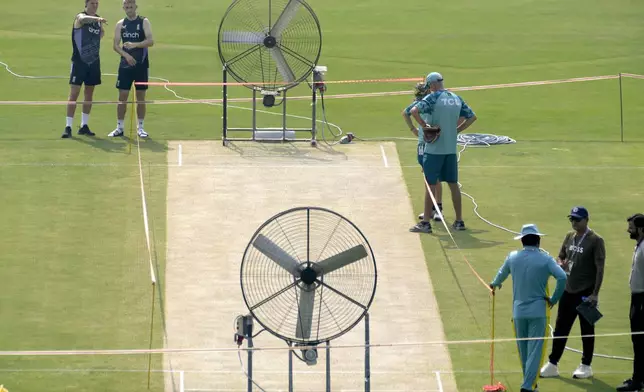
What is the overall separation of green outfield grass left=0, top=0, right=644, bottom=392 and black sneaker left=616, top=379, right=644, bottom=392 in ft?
Result: 0.39

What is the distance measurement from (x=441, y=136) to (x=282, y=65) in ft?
13.4

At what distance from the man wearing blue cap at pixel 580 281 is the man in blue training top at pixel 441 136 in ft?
13.1

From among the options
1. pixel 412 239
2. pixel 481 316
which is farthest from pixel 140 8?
pixel 481 316

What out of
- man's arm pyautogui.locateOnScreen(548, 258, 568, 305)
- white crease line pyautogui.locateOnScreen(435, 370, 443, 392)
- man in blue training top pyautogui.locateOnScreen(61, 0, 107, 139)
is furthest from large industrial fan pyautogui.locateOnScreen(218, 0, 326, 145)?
man's arm pyautogui.locateOnScreen(548, 258, 568, 305)

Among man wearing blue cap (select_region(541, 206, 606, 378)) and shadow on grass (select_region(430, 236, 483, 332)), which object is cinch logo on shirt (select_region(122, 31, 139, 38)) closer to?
shadow on grass (select_region(430, 236, 483, 332))

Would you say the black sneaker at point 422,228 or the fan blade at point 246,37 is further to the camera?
the fan blade at point 246,37

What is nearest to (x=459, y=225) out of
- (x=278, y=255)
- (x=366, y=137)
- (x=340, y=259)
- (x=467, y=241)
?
(x=467, y=241)

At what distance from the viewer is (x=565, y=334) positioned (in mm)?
13016

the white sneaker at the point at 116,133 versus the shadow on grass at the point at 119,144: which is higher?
the white sneaker at the point at 116,133

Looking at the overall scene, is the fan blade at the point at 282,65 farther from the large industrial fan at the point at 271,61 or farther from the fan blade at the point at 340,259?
the fan blade at the point at 340,259

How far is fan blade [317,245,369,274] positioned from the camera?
1134 centimetres

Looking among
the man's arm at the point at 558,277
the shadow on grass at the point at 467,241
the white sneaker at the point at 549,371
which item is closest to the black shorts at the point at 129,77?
the shadow on grass at the point at 467,241

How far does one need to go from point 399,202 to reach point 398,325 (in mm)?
4151

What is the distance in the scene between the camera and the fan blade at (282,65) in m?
20.1
